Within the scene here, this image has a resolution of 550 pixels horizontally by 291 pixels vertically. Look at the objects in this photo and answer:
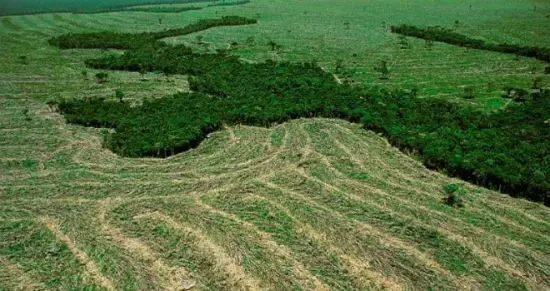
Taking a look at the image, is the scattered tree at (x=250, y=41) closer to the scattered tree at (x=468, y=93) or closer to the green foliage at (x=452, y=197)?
the scattered tree at (x=468, y=93)

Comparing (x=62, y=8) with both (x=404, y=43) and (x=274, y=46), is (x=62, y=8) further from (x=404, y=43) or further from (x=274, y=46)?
(x=404, y=43)

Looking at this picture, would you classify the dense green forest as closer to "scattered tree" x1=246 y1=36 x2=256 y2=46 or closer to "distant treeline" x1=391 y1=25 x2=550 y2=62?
"distant treeline" x1=391 y1=25 x2=550 y2=62

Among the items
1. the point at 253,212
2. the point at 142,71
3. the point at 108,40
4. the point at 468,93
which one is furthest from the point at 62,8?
the point at 253,212

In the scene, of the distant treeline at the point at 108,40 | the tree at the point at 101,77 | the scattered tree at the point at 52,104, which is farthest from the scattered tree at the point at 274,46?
the scattered tree at the point at 52,104

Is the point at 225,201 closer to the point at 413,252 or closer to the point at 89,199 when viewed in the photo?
the point at 89,199

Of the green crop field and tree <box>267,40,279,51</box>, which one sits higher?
the green crop field

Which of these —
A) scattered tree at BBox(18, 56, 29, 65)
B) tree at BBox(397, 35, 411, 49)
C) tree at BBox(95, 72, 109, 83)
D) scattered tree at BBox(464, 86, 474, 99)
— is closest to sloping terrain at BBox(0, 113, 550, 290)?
scattered tree at BBox(464, 86, 474, 99)

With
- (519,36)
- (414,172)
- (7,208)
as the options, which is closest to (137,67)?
(7,208)
